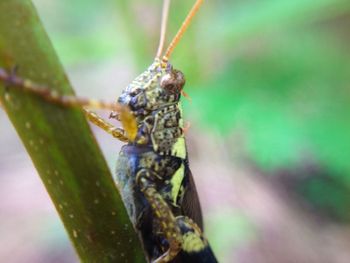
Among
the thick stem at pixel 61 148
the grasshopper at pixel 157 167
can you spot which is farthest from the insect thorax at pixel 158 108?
the thick stem at pixel 61 148

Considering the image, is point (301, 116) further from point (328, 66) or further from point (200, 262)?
point (200, 262)

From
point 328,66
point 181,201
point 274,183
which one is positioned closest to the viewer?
point 181,201

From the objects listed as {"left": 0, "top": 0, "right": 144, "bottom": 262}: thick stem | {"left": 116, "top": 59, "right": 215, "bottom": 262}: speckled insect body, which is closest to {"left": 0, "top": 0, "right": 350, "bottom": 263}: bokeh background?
{"left": 116, "top": 59, "right": 215, "bottom": 262}: speckled insect body

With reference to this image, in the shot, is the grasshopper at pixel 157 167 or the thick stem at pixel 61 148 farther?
the grasshopper at pixel 157 167

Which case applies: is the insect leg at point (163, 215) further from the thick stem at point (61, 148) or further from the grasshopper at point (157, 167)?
the thick stem at point (61, 148)

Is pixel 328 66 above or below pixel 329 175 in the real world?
above

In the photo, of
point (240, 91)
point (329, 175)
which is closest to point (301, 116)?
point (240, 91)

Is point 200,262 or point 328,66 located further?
point 328,66

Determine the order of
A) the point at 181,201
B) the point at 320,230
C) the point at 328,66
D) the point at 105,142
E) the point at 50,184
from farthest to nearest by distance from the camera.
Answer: the point at 105,142 < the point at 320,230 < the point at 328,66 < the point at 181,201 < the point at 50,184
